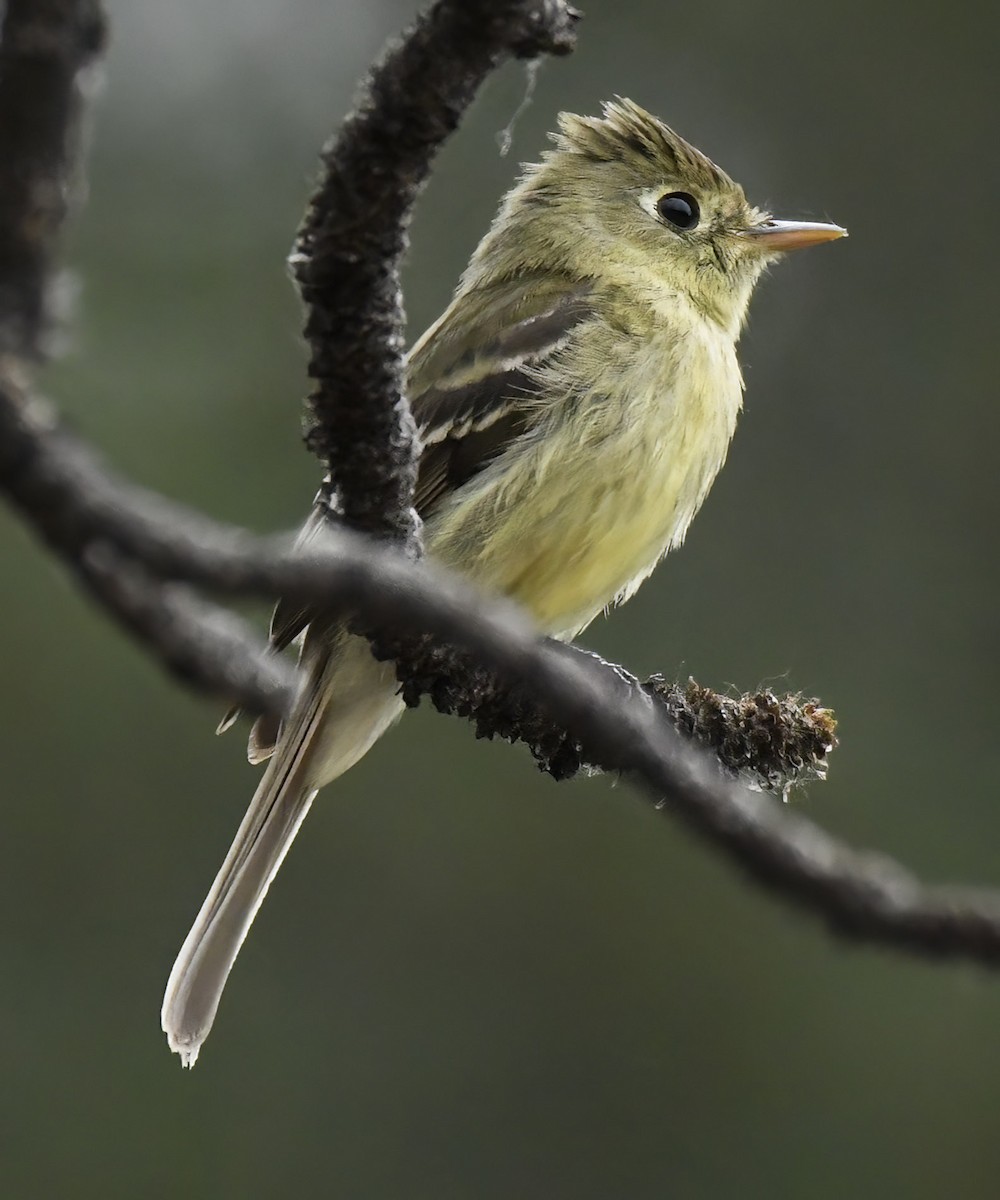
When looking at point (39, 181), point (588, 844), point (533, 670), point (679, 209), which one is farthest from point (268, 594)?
point (588, 844)

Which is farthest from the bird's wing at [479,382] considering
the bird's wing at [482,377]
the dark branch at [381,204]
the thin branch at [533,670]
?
the thin branch at [533,670]

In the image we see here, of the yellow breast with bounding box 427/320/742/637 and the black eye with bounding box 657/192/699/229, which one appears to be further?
the black eye with bounding box 657/192/699/229

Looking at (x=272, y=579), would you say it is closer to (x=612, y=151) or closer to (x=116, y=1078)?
(x=612, y=151)

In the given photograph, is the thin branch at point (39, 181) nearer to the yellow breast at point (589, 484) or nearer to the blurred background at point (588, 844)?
the yellow breast at point (589, 484)

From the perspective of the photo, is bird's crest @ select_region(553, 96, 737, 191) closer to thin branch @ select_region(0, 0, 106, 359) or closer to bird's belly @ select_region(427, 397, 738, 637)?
bird's belly @ select_region(427, 397, 738, 637)

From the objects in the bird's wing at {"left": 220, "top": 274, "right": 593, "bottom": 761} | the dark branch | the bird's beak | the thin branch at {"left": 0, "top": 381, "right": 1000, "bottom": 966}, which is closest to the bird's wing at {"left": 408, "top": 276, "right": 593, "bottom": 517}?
the bird's wing at {"left": 220, "top": 274, "right": 593, "bottom": 761}

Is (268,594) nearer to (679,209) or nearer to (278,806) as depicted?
(278,806)
